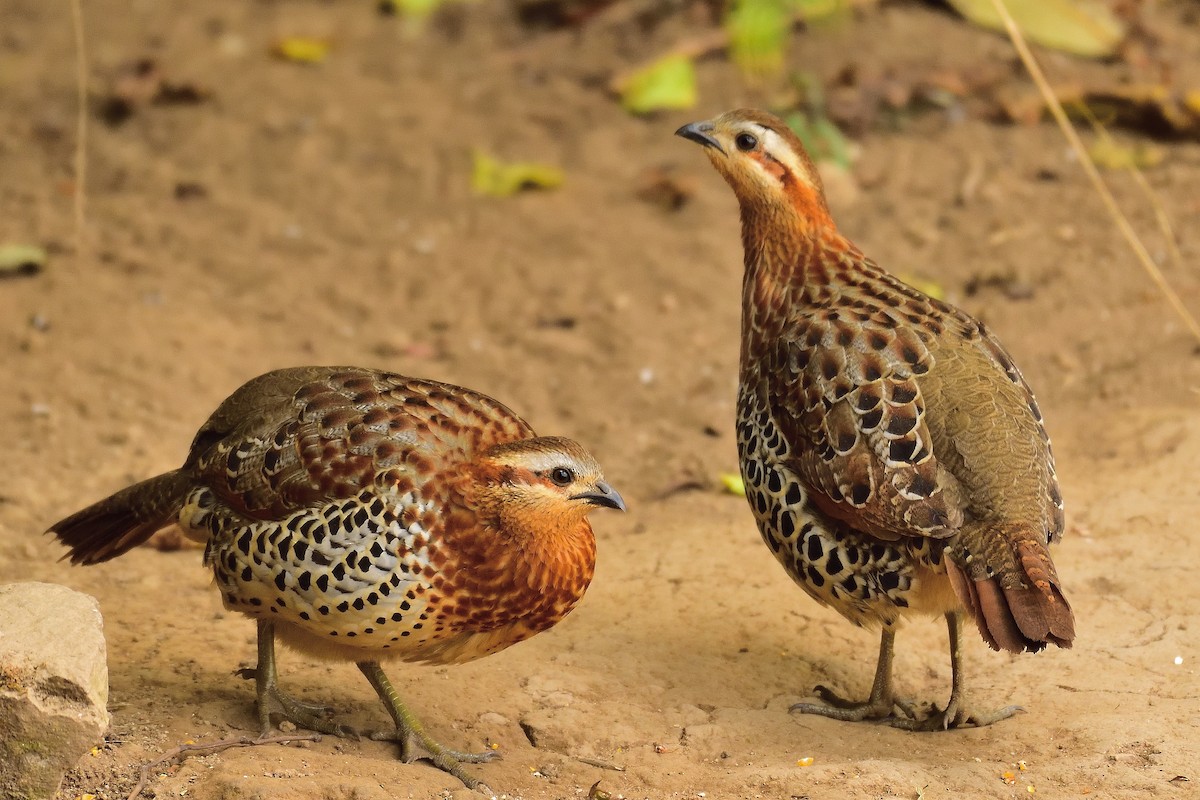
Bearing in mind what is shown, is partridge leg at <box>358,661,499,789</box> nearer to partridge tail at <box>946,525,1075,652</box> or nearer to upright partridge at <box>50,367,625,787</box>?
upright partridge at <box>50,367,625,787</box>

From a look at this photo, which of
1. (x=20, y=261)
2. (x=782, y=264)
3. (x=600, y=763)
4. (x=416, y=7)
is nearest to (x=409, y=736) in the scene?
(x=600, y=763)

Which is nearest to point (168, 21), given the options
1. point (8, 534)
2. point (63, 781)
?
point (8, 534)

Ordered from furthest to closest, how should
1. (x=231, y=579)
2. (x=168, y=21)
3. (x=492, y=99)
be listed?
1. (x=168, y=21)
2. (x=492, y=99)
3. (x=231, y=579)

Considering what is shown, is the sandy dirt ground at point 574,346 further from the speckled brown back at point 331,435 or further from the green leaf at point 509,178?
the speckled brown back at point 331,435

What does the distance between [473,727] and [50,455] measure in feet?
8.99

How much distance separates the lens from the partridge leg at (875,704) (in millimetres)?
Result: 4836

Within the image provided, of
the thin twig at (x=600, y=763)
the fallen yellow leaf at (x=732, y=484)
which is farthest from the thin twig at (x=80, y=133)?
the thin twig at (x=600, y=763)

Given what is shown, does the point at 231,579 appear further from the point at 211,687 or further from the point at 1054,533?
the point at 1054,533

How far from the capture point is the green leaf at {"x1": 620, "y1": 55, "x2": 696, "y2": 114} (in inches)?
368

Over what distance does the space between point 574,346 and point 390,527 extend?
11.5 feet

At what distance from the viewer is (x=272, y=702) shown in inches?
178

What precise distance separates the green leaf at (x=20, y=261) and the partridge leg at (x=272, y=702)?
13.4 ft

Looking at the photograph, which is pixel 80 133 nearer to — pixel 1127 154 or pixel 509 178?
pixel 509 178

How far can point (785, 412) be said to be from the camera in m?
4.84
